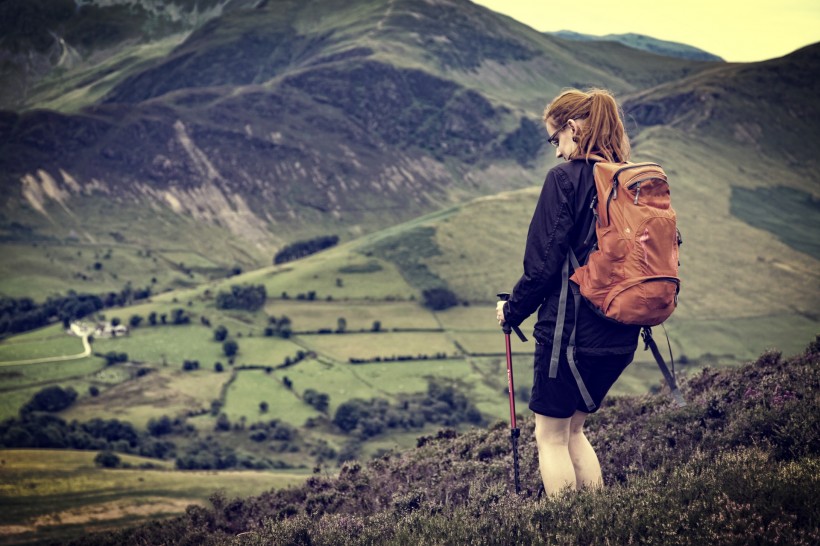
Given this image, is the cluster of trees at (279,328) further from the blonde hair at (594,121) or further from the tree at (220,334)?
the blonde hair at (594,121)

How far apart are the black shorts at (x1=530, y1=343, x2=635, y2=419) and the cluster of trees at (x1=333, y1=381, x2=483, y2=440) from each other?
114041 mm

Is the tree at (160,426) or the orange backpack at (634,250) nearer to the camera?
the orange backpack at (634,250)

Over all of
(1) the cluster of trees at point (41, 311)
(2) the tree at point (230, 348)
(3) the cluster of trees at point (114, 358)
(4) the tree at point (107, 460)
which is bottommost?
(1) the cluster of trees at point (41, 311)

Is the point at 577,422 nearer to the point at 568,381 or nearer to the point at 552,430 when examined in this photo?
the point at 552,430

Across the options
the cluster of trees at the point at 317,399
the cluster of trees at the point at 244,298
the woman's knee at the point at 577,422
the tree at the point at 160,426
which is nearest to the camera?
Result: the woman's knee at the point at 577,422

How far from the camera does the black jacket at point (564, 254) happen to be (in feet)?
32.1

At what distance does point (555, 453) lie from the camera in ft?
34.3

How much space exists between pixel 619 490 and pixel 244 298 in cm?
16381

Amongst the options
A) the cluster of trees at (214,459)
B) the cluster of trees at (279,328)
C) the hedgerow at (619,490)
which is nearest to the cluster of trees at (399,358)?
the cluster of trees at (279,328)

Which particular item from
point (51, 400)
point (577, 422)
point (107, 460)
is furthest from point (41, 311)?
point (577, 422)

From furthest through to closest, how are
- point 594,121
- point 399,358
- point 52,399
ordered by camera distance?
point 399,358 → point 52,399 → point 594,121

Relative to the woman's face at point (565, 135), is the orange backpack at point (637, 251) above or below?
below

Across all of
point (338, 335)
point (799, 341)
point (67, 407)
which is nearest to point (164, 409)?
point (67, 407)

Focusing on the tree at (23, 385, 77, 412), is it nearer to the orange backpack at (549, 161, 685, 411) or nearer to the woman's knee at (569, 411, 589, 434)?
the woman's knee at (569, 411, 589, 434)
